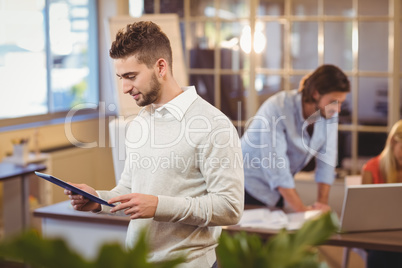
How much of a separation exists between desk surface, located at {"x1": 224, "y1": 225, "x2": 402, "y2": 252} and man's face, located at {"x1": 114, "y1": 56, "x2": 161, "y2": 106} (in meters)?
1.07

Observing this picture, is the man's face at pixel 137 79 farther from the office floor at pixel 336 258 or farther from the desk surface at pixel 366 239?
the office floor at pixel 336 258

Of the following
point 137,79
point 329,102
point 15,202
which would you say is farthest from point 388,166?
point 15,202

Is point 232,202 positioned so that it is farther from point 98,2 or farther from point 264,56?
point 98,2

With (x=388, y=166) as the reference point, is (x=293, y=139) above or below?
above

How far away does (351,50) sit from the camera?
4.77m

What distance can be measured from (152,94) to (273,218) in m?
1.19

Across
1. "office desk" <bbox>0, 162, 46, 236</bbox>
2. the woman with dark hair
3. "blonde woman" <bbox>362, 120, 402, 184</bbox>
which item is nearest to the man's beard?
the woman with dark hair

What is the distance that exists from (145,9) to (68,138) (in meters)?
1.50

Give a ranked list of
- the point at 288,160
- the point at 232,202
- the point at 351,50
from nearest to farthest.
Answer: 1. the point at 232,202
2. the point at 288,160
3. the point at 351,50

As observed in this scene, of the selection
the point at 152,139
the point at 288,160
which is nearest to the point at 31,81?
the point at 288,160

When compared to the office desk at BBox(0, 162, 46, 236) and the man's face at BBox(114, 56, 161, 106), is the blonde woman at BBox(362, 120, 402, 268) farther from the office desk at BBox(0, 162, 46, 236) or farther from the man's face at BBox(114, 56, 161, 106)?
the office desk at BBox(0, 162, 46, 236)

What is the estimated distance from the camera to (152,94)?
5.04 feet

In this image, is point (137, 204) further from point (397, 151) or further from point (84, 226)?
point (397, 151)

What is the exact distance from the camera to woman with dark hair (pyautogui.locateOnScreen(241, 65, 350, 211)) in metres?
2.68
